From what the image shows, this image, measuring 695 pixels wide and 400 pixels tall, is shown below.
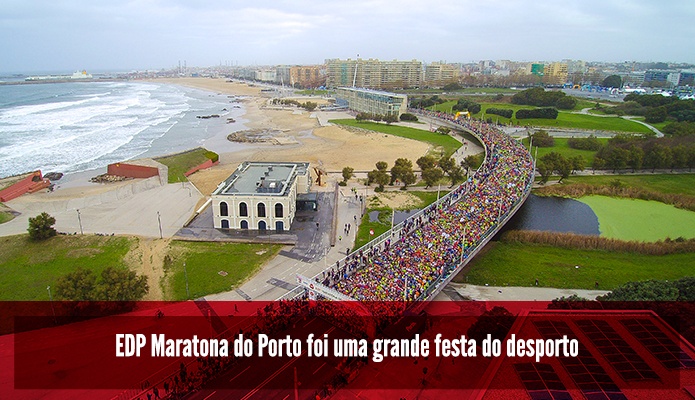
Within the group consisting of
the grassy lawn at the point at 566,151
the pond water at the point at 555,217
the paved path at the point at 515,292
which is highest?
the grassy lawn at the point at 566,151

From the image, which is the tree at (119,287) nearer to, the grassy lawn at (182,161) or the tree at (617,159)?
the grassy lawn at (182,161)

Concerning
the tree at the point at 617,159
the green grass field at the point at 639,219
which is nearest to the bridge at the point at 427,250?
the green grass field at the point at 639,219

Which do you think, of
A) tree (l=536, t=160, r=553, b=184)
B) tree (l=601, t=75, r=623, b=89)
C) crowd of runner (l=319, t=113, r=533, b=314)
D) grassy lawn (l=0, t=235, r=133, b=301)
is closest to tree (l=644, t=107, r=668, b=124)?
tree (l=536, t=160, r=553, b=184)

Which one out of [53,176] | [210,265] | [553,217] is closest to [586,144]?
[553,217]

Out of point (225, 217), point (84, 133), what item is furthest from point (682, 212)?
point (84, 133)

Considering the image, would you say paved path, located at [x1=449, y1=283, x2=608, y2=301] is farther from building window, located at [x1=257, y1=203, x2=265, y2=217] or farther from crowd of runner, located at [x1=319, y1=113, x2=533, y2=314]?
building window, located at [x1=257, y1=203, x2=265, y2=217]
